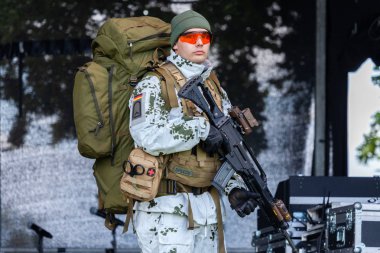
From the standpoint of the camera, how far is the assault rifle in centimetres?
543

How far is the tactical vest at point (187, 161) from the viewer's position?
5.49 m

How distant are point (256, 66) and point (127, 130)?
107 inches

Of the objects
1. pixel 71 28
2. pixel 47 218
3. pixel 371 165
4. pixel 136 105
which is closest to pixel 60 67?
pixel 71 28

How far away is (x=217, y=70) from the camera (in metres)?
8.26

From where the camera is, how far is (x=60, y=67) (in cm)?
831

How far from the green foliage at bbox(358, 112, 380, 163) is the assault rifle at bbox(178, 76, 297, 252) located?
2.38 m

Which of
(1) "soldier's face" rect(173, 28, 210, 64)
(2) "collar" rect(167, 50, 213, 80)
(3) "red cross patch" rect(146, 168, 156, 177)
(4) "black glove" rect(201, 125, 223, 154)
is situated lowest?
(3) "red cross patch" rect(146, 168, 156, 177)

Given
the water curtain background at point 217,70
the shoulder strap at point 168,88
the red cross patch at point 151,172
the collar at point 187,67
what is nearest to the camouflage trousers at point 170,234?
the red cross patch at point 151,172

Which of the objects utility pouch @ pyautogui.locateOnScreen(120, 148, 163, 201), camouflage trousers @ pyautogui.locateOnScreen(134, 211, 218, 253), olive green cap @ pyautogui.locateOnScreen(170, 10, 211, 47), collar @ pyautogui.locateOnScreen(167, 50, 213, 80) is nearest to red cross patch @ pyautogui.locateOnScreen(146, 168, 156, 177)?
utility pouch @ pyautogui.locateOnScreen(120, 148, 163, 201)

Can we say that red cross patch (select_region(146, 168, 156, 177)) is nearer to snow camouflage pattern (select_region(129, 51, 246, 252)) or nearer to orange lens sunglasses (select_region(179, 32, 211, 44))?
snow camouflage pattern (select_region(129, 51, 246, 252))

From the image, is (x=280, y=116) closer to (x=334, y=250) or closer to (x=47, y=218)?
(x=47, y=218)

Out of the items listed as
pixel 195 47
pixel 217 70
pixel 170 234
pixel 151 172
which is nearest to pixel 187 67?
pixel 195 47

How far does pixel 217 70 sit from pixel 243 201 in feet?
9.43

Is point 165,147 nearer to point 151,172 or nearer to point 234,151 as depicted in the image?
point 151,172
